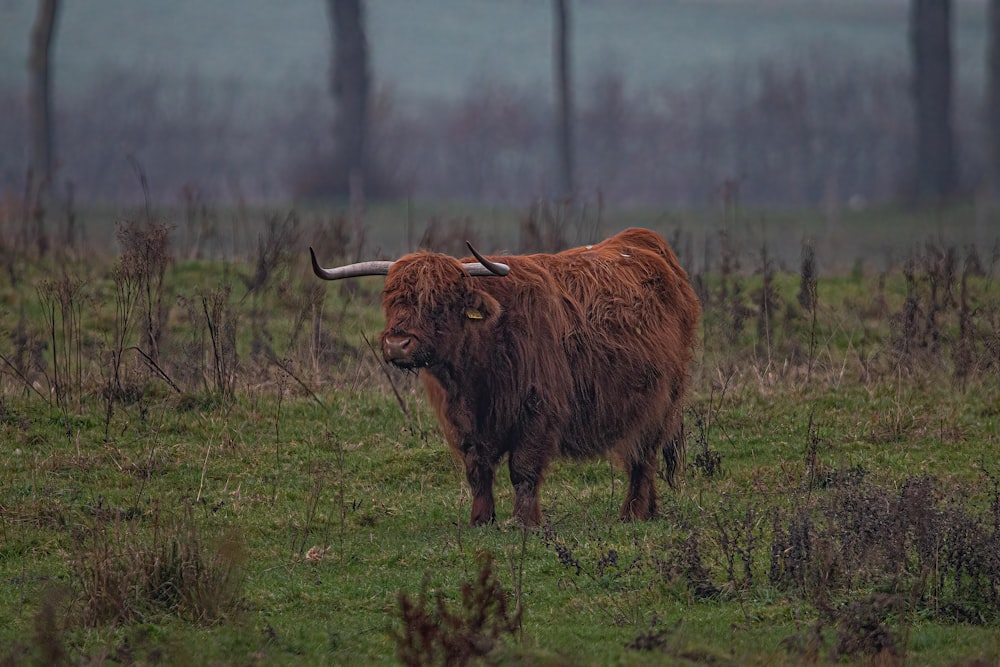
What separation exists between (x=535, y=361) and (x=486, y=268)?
0.66 meters

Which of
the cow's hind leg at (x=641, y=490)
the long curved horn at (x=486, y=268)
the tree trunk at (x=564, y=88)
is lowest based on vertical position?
the cow's hind leg at (x=641, y=490)

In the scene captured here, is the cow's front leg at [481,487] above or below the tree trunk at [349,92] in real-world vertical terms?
below

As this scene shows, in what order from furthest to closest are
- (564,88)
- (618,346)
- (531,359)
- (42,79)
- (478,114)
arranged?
(478,114), (564,88), (42,79), (618,346), (531,359)

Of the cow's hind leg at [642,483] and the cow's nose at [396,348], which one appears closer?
the cow's nose at [396,348]

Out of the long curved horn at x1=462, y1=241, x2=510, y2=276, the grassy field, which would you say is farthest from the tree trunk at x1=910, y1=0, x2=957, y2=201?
the long curved horn at x1=462, y1=241, x2=510, y2=276

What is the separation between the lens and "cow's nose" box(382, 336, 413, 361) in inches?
318

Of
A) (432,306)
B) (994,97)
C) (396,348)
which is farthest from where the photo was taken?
(994,97)

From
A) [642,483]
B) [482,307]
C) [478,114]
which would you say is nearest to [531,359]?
[482,307]

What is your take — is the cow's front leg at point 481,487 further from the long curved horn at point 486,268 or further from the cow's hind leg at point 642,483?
the long curved horn at point 486,268

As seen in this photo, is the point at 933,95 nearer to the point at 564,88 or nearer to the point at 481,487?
the point at 564,88

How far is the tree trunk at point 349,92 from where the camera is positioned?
33188 millimetres

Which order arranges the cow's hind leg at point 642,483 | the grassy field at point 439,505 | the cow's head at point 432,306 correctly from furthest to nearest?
the cow's hind leg at point 642,483, the cow's head at point 432,306, the grassy field at point 439,505

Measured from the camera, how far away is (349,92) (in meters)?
35.0

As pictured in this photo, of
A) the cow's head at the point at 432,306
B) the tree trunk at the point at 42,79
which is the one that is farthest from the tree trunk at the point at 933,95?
the cow's head at the point at 432,306
